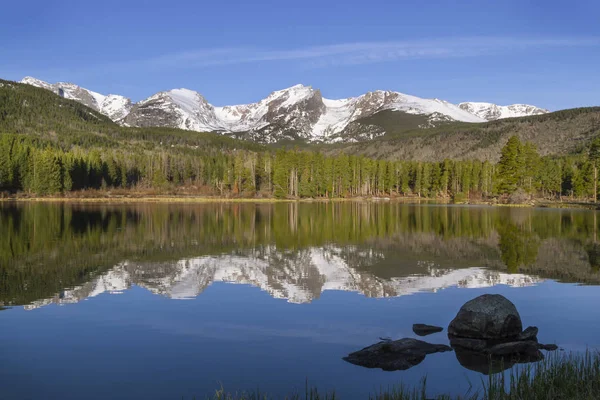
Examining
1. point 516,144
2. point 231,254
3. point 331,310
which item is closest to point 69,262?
point 231,254

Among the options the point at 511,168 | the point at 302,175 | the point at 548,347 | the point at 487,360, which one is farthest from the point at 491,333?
the point at 302,175

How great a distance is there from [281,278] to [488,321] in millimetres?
13356

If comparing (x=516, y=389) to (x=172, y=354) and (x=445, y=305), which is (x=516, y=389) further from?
(x=445, y=305)

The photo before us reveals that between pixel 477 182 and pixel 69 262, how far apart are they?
153 m

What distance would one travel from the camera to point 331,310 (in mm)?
21844

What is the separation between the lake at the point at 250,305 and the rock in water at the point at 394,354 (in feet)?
1.05

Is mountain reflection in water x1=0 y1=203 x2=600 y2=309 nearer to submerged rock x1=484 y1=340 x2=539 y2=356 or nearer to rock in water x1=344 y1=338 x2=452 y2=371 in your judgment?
rock in water x1=344 y1=338 x2=452 y2=371

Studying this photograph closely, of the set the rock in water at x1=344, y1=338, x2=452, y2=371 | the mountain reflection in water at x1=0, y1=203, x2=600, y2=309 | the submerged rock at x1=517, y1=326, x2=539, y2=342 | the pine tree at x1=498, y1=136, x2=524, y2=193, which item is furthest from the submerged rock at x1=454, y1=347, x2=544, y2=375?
the pine tree at x1=498, y1=136, x2=524, y2=193

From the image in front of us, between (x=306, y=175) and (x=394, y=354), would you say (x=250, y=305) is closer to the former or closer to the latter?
(x=394, y=354)

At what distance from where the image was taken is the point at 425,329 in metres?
18.4

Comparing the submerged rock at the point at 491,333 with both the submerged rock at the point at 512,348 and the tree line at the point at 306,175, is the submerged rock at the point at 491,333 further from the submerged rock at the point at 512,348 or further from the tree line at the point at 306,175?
the tree line at the point at 306,175

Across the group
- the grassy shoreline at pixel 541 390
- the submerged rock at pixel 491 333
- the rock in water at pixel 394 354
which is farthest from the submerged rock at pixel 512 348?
the grassy shoreline at pixel 541 390

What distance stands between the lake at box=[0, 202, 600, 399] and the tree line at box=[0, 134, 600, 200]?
9133 cm

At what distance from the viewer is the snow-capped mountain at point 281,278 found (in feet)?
82.6
